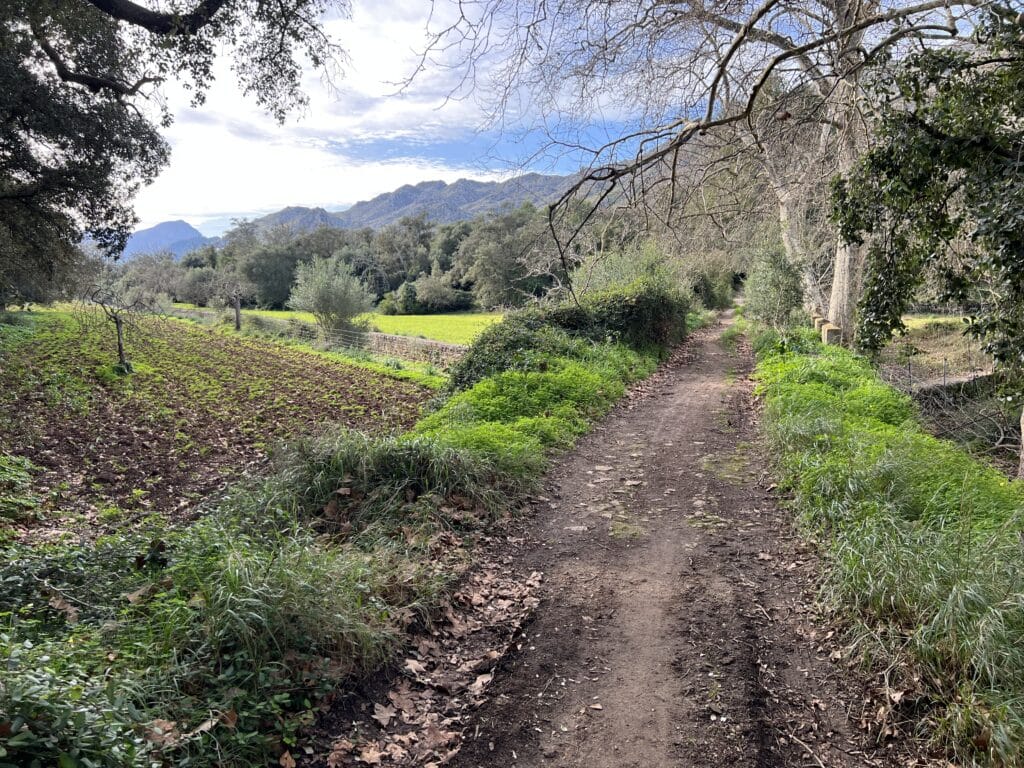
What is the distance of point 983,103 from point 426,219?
79.2m

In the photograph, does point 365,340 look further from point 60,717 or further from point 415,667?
point 60,717

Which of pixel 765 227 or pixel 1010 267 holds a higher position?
pixel 765 227

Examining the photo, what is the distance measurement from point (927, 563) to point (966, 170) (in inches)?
120

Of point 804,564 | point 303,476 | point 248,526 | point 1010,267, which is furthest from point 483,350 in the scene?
point 1010,267

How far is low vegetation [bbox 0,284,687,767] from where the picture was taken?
2.40 m

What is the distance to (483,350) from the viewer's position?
466 inches

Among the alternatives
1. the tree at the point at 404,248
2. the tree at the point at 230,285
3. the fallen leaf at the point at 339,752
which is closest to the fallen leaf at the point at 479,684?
the fallen leaf at the point at 339,752

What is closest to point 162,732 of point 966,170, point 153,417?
point 966,170

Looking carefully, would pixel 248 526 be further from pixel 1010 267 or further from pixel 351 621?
pixel 1010 267

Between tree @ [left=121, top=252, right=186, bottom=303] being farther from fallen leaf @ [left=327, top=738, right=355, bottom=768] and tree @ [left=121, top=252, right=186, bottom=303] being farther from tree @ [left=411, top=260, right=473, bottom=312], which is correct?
fallen leaf @ [left=327, top=738, right=355, bottom=768]

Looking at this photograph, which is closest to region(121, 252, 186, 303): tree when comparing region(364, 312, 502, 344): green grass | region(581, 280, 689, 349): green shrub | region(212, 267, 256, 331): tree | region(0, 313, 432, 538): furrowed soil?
region(212, 267, 256, 331): tree

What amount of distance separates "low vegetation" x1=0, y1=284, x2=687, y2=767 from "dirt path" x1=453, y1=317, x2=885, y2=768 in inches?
30.6

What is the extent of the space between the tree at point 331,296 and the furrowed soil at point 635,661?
1063 inches

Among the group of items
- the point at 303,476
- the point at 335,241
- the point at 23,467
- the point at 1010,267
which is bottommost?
the point at 23,467
